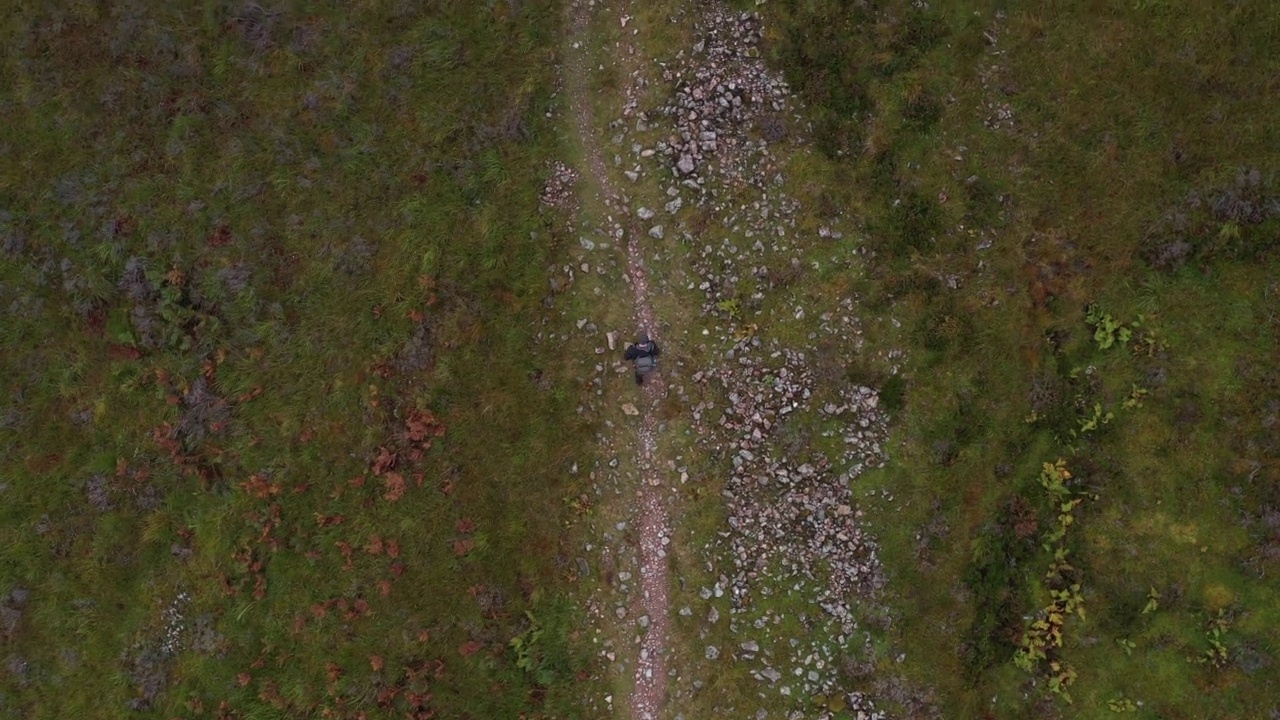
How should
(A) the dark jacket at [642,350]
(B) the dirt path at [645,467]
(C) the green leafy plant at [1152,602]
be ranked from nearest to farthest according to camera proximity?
1. (C) the green leafy plant at [1152,602]
2. (B) the dirt path at [645,467]
3. (A) the dark jacket at [642,350]

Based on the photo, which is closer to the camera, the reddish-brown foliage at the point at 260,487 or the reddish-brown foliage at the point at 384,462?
the reddish-brown foliage at the point at 384,462

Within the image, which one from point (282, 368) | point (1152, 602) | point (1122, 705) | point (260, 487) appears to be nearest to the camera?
point (1152, 602)

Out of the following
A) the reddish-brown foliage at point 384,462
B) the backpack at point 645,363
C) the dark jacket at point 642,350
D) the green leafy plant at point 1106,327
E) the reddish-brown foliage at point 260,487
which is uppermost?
the dark jacket at point 642,350

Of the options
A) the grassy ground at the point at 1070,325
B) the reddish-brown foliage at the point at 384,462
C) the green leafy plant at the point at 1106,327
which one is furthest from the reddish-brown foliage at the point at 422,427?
the green leafy plant at the point at 1106,327

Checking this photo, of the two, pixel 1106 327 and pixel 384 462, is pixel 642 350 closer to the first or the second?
pixel 384 462

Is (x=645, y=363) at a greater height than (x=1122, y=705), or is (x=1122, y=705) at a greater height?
(x=645, y=363)

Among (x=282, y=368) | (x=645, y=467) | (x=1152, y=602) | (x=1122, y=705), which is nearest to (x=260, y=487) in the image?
(x=282, y=368)

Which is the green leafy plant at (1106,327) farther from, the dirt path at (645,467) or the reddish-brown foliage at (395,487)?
the reddish-brown foliage at (395,487)

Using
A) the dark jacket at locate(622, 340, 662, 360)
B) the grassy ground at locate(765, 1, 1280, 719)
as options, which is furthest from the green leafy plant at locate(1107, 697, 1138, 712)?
the dark jacket at locate(622, 340, 662, 360)
